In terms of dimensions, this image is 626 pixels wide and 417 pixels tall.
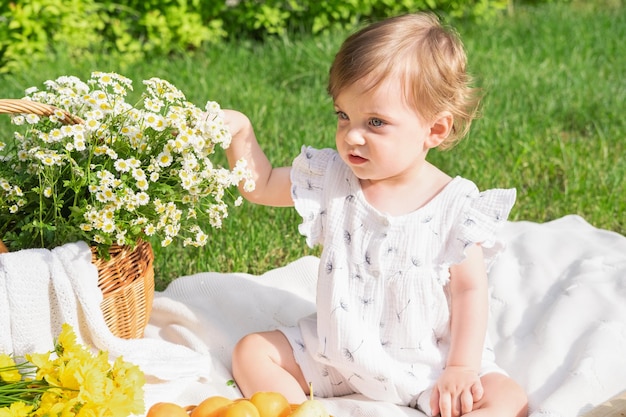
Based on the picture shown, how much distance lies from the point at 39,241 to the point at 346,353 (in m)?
0.86

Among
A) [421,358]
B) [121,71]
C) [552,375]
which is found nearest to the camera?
[421,358]

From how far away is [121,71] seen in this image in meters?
4.93

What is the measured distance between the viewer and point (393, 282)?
230cm

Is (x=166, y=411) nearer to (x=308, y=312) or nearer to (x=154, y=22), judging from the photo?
(x=308, y=312)

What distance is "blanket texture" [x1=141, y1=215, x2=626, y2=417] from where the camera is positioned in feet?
7.88

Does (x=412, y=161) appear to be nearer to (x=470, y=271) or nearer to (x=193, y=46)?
(x=470, y=271)

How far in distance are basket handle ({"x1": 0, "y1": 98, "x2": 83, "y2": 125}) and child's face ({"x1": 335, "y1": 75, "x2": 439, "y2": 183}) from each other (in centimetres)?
68

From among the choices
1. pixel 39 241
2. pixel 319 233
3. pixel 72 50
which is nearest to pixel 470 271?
pixel 319 233

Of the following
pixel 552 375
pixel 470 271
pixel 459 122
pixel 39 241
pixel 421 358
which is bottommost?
pixel 552 375

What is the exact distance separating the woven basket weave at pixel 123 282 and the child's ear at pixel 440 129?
83 cm

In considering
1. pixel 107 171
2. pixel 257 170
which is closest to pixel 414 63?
pixel 257 170

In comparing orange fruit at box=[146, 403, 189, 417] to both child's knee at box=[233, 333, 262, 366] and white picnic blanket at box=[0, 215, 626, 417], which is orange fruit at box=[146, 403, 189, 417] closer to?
white picnic blanket at box=[0, 215, 626, 417]

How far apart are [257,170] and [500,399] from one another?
0.90m

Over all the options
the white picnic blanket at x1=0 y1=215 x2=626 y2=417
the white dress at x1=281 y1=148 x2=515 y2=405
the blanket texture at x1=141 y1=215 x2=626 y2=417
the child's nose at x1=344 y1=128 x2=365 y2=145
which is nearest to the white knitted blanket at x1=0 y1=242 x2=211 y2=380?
the white picnic blanket at x1=0 y1=215 x2=626 y2=417
